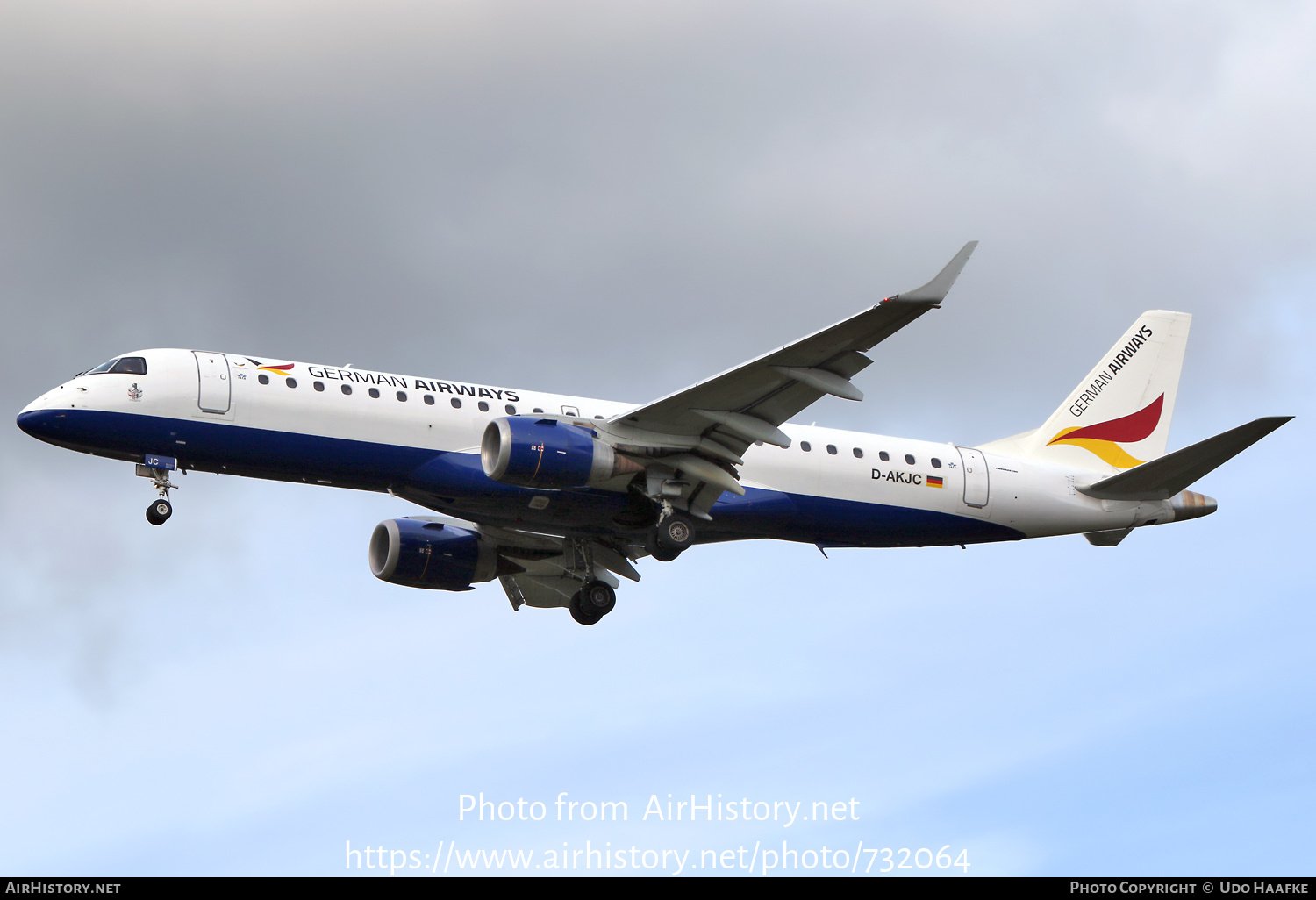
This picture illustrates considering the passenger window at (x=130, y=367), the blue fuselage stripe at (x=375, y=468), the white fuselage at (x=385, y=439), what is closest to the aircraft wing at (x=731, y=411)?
the white fuselage at (x=385, y=439)

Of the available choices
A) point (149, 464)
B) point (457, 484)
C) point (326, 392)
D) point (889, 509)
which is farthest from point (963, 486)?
point (149, 464)

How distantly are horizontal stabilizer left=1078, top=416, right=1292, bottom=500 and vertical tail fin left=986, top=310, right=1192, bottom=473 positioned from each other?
1.64m

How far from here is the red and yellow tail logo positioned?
40.0 m

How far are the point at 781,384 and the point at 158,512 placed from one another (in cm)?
1372

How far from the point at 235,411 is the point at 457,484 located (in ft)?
16.3

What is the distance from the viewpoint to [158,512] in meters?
32.6

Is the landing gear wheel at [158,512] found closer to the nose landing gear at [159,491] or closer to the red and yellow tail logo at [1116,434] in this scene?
the nose landing gear at [159,491]

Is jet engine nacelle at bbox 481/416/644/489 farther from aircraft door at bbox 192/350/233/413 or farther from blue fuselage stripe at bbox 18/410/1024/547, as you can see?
aircraft door at bbox 192/350/233/413

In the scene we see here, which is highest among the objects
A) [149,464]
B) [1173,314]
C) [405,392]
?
[1173,314]

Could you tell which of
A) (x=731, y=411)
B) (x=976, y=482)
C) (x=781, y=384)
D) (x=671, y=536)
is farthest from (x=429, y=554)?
(x=976, y=482)

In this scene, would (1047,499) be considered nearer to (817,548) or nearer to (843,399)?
(817,548)

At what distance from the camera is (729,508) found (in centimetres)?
3528

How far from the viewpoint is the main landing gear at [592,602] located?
38.2 m

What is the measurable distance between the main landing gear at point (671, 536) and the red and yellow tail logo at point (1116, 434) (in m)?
11.1
